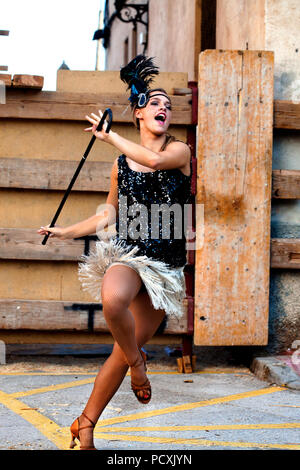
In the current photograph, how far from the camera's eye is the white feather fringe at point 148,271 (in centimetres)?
361

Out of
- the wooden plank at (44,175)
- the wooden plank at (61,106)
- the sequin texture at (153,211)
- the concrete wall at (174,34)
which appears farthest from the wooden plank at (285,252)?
the concrete wall at (174,34)

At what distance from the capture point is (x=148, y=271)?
3637 millimetres

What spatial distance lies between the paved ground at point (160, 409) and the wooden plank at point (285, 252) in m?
1.02

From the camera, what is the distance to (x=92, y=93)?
629cm

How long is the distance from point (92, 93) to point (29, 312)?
2.05m

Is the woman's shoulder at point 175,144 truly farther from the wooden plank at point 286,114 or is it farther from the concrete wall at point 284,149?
the concrete wall at point 284,149

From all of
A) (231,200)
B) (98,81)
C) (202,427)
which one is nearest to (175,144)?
(202,427)

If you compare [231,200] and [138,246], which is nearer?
[138,246]

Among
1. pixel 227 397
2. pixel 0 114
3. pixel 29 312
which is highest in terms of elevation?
pixel 0 114

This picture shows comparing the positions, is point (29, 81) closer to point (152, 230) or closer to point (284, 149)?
point (284, 149)

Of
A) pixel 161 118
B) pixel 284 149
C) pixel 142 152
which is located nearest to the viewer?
pixel 142 152

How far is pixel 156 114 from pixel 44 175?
2.57m
